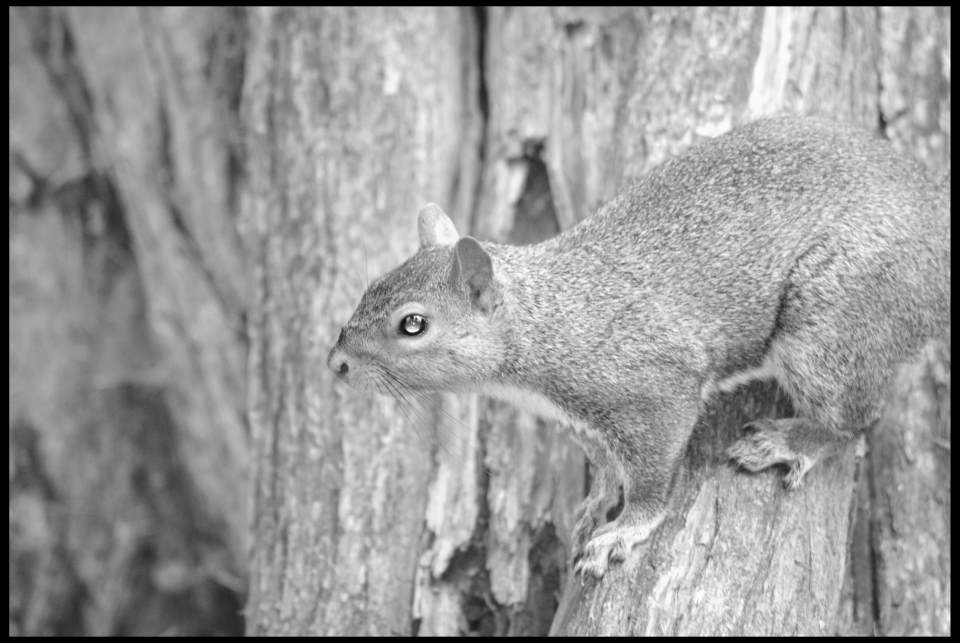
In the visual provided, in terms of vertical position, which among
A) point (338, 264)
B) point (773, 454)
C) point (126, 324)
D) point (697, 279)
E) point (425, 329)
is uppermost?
point (338, 264)

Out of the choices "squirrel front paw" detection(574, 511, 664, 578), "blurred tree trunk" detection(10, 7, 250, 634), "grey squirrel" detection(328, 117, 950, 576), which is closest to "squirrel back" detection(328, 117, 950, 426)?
"grey squirrel" detection(328, 117, 950, 576)

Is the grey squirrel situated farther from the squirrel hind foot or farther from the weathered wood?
the weathered wood

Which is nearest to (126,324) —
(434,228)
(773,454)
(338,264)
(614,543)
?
(338,264)

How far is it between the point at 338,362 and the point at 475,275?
0.56 meters

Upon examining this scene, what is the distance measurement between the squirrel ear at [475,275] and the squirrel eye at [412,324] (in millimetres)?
169

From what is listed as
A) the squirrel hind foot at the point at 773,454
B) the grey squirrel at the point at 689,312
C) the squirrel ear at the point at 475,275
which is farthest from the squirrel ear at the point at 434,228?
the squirrel hind foot at the point at 773,454

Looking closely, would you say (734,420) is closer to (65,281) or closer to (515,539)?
(515,539)

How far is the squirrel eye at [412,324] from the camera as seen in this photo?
377 cm

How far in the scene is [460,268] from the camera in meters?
3.74

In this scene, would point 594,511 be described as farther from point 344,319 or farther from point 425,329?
point 344,319

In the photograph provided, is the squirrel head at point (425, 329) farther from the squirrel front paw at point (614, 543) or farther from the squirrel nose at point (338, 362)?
the squirrel front paw at point (614, 543)

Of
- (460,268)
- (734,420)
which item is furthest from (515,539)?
(460,268)

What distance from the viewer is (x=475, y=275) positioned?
12.3 feet

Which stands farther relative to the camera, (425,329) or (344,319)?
(344,319)
